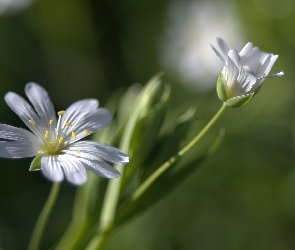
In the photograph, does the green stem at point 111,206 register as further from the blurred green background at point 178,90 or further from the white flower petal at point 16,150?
the blurred green background at point 178,90

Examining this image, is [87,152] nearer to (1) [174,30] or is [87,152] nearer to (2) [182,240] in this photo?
(2) [182,240]

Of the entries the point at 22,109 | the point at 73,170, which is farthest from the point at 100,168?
the point at 22,109

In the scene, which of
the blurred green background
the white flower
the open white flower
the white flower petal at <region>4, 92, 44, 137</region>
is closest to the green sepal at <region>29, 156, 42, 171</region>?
the white flower

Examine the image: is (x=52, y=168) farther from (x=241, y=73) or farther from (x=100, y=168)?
(x=241, y=73)

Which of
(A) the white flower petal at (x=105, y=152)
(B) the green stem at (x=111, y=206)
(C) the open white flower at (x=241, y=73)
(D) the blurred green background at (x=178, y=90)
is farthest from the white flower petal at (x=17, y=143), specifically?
(D) the blurred green background at (x=178, y=90)

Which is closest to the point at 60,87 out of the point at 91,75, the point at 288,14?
the point at 91,75

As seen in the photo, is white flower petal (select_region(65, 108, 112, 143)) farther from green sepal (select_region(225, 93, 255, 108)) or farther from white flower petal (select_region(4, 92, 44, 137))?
green sepal (select_region(225, 93, 255, 108))
